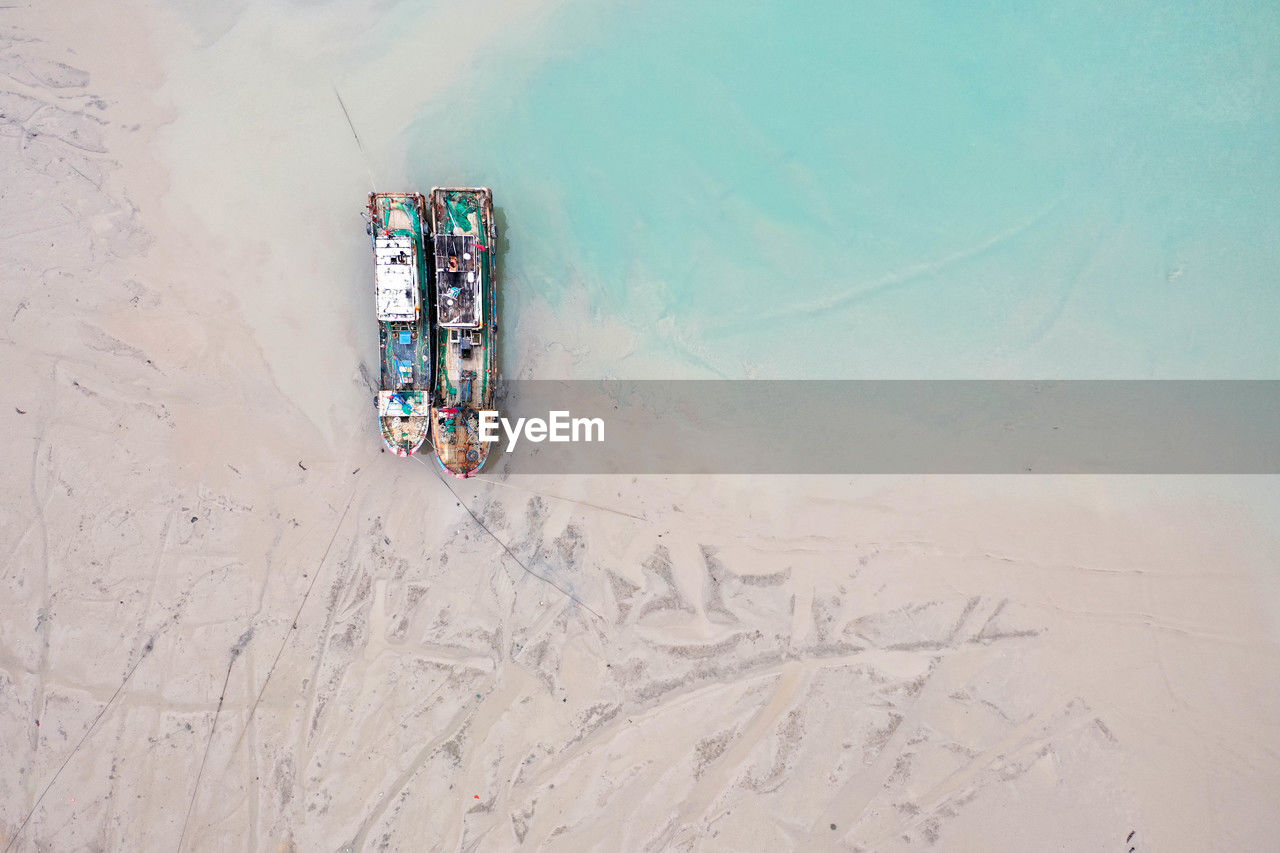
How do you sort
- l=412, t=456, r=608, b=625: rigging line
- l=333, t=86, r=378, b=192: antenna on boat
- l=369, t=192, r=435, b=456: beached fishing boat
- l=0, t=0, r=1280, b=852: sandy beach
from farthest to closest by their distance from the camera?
l=333, t=86, r=378, b=192: antenna on boat → l=412, t=456, r=608, b=625: rigging line → l=0, t=0, r=1280, b=852: sandy beach → l=369, t=192, r=435, b=456: beached fishing boat

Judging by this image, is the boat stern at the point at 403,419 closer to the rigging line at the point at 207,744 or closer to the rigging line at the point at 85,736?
the rigging line at the point at 207,744

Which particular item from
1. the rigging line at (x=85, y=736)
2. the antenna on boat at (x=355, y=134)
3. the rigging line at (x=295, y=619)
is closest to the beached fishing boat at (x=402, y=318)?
the antenna on boat at (x=355, y=134)

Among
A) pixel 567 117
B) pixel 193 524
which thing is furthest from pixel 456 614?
pixel 567 117

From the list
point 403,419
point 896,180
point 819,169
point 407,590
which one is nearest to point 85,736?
point 407,590

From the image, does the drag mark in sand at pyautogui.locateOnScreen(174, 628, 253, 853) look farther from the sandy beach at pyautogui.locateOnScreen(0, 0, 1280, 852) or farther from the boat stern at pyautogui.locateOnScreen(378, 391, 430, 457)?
the boat stern at pyautogui.locateOnScreen(378, 391, 430, 457)

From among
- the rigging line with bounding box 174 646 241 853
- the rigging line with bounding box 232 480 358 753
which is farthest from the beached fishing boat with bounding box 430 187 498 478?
the rigging line with bounding box 174 646 241 853

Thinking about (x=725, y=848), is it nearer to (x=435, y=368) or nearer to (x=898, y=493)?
(x=898, y=493)
